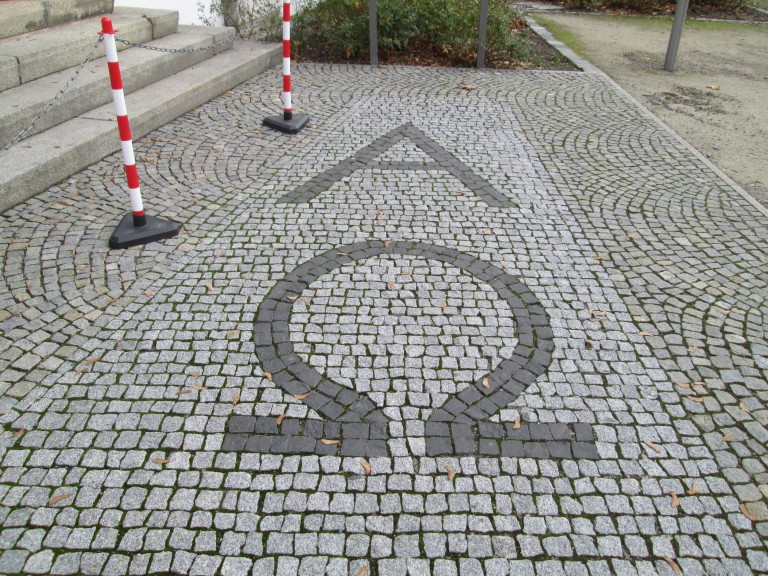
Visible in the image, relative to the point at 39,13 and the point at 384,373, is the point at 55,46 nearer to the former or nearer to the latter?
the point at 39,13

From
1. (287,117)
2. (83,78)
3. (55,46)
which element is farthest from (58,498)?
(55,46)

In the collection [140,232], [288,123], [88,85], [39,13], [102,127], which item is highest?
[39,13]

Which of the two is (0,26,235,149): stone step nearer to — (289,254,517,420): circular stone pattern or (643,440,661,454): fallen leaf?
(289,254,517,420): circular stone pattern

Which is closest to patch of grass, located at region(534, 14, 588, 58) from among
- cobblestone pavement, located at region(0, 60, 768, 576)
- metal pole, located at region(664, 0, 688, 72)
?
metal pole, located at region(664, 0, 688, 72)

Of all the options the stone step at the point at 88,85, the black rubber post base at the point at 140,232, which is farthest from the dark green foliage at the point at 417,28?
the black rubber post base at the point at 140,232

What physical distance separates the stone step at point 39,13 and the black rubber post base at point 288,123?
124 inches

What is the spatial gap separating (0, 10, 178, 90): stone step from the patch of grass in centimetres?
832

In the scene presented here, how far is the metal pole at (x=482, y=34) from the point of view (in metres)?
10.9

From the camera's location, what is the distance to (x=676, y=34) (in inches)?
452

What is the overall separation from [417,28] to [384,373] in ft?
29.5

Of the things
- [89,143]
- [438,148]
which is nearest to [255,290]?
[89,143]

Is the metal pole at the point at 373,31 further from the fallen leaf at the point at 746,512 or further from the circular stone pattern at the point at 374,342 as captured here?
the fallen leaf at the point at 746,512

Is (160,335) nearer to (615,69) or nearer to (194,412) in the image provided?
(194,412)

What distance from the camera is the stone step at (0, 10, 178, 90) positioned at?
7168 millimetres
